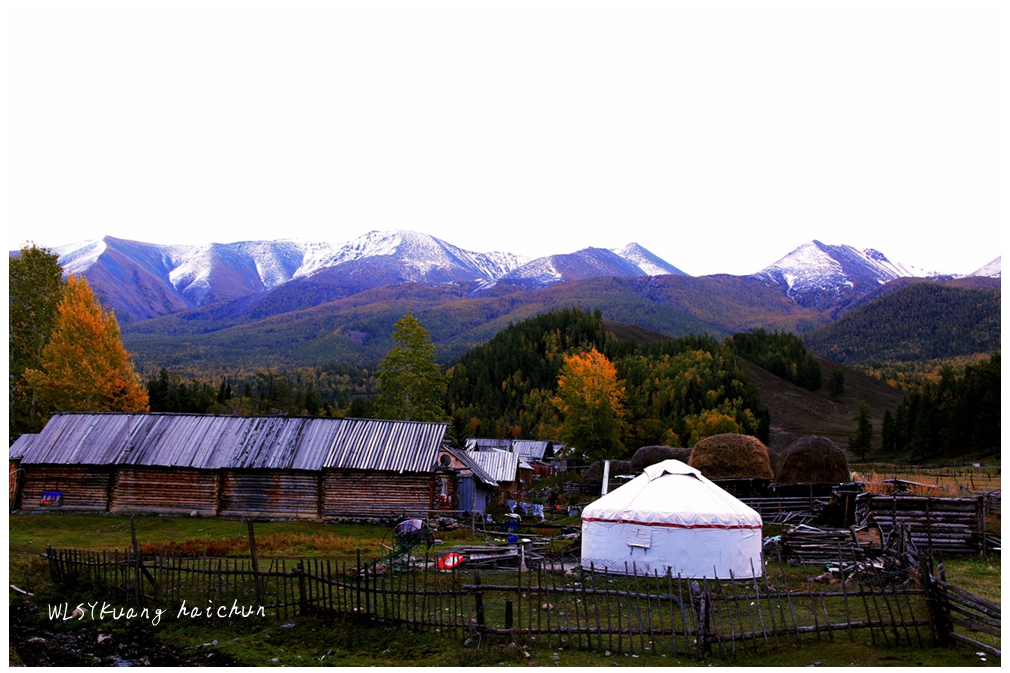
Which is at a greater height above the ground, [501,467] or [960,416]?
→ [501,467]

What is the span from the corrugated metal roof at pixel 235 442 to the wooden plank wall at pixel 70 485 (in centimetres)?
58

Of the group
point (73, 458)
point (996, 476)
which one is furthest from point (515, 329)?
point (73, 458)

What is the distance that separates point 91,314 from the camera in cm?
4450

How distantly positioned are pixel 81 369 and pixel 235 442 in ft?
49.3

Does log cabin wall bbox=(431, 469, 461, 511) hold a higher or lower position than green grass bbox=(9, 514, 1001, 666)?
lower

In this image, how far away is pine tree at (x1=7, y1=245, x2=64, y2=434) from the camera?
145ft

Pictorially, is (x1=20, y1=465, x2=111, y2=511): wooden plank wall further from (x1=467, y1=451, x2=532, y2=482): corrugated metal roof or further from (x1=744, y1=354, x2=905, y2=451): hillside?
(x1=744, y1=354, x2=905, y2=451): hillside

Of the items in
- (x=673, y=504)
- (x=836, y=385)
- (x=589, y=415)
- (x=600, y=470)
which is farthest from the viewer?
(x=836, y=385)

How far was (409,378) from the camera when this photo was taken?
53.3 meters

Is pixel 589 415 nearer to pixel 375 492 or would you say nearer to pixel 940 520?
pixel 375 492

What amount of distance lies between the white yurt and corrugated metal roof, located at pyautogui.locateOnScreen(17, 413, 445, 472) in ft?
38.4

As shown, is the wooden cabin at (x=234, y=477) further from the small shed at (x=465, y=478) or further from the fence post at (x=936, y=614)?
the fence post at (x=936, y=614)

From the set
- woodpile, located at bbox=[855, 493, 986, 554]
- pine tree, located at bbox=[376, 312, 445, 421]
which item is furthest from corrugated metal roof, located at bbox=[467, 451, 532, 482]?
woodpile, located at bbox=[855, 493, 986, 554]

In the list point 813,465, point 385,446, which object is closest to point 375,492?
point 385,446
